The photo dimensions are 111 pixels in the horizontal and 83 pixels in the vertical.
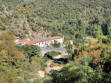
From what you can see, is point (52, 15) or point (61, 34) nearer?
point (61, 34)

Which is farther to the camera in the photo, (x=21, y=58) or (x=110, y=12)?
(x=110, y=12)

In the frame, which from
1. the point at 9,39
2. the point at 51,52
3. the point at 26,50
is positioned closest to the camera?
the point at 9,39

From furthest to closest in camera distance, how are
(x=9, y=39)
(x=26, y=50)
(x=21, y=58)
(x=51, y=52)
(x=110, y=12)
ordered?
(x=110, y=12) → (x=51, y=52) → (x=26, y=50) → (x=21, y=58) → (x=9, y=39)

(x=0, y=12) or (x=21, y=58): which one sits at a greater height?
(x=0, y=12)

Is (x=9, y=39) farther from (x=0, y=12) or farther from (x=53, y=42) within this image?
(x=0, y=12)

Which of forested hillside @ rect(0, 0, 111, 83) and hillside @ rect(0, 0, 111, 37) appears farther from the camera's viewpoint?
hillside @ rect(0, 0, 111, 37)

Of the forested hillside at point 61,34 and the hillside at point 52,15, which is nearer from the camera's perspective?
the forested hillside at point 61,34

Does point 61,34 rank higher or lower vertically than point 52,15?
lower

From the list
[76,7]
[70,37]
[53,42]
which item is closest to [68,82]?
[53,42]
